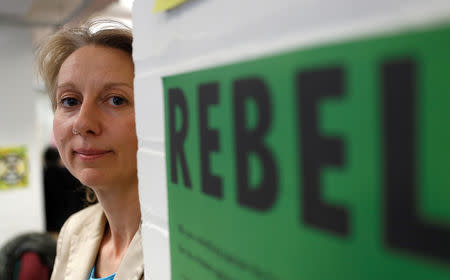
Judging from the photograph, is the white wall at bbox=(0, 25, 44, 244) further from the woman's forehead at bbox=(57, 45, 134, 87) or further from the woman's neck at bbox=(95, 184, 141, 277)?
the woman's forehead at bbox=(57, 45, 134, 87)

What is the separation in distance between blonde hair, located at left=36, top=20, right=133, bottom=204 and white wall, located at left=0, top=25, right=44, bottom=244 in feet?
10.2

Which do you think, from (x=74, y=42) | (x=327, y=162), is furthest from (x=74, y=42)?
(x=327, y=162)

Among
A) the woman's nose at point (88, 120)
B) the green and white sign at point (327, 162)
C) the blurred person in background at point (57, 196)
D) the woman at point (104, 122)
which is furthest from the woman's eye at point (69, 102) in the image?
the blurred person in background at point (57, 196)

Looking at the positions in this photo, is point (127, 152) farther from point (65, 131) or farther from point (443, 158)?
point (443, 158)

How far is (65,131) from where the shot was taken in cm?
90

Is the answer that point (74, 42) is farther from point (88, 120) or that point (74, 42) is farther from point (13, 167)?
point (13, 167)

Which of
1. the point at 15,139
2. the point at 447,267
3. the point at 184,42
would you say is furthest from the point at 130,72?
the point at 15,139

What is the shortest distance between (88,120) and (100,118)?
29 mm

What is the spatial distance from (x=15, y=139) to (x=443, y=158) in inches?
173

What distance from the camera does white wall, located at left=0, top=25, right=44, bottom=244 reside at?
3887mm

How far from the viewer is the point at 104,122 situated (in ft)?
2.74

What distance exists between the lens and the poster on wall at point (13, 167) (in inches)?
154

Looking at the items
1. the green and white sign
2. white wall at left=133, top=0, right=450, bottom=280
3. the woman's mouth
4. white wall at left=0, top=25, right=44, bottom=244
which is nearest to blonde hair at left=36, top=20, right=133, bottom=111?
the woman's mouth

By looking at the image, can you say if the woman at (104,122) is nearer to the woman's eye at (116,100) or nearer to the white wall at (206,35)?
the woman's eye at (116,100)
